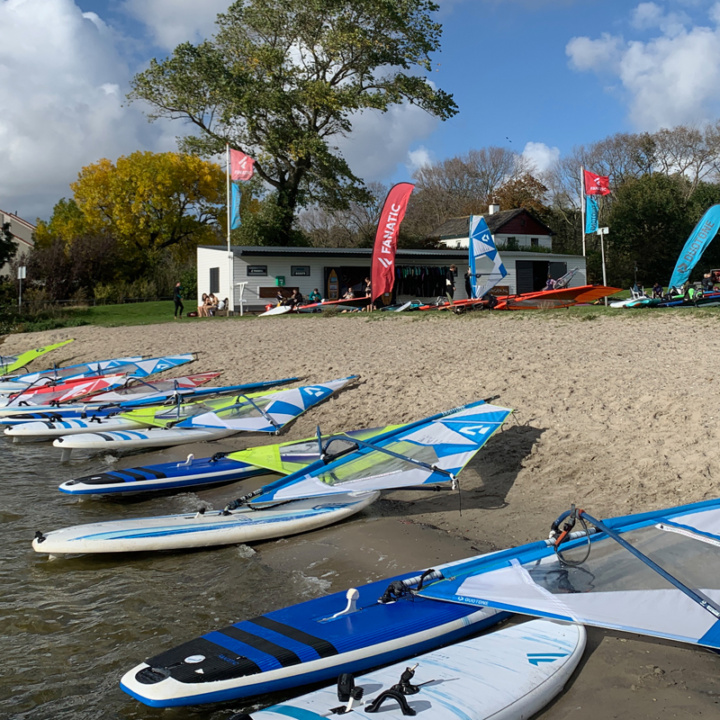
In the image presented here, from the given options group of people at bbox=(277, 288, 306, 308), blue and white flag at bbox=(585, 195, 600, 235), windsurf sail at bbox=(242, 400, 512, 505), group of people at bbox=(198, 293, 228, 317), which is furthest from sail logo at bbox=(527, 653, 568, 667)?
blue and white flag at bbox=(585, 195, 600, 235)

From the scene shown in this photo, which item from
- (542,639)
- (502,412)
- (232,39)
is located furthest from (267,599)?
(232,39)

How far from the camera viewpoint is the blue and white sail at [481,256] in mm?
18797

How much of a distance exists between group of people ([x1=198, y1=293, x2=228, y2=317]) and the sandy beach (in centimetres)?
1394

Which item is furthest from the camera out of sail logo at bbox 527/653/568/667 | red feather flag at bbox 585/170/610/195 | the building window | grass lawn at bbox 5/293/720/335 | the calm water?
red feather flag at bbox 585/170/610/195

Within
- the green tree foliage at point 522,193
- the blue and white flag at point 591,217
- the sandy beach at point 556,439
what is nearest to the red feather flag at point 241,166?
the sandy beach at point 556,439

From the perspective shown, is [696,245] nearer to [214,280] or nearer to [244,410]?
[244,410]

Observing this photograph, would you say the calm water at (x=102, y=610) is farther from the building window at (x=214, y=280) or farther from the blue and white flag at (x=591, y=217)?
the blue and white flag at (x=591, y=217)

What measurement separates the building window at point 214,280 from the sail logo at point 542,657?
26.6 meters

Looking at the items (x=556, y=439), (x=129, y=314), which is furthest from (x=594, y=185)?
(x=556, y=439)

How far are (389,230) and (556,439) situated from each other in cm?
1351

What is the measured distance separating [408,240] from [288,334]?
2730 cm

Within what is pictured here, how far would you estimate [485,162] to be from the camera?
192ft

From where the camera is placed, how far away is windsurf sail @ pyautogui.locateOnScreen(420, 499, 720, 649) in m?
3.94

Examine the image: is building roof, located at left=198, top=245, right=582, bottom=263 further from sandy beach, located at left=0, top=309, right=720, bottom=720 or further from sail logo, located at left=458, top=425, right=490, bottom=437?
sail logo, located at left=458, top=425, right=490, bottom=437
